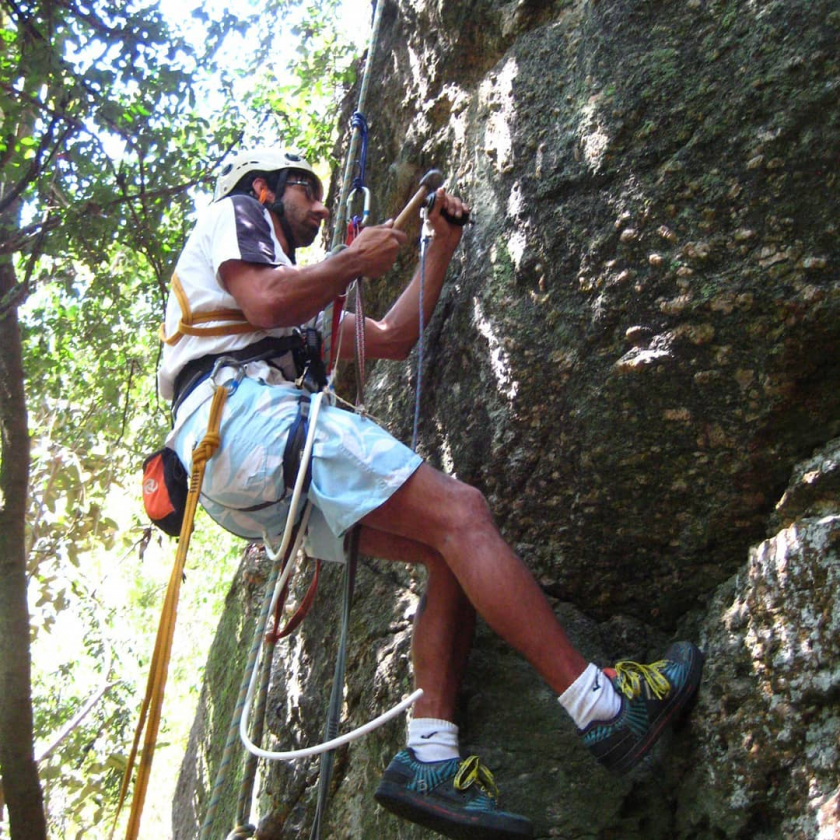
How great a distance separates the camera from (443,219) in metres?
3.44

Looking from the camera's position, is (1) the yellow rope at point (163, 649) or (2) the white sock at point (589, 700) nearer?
(1) the yellow rope at point (163, 649)

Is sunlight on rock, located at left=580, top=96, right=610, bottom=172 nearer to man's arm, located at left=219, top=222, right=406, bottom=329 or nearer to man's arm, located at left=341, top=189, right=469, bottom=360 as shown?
man's arm, located at left=341, top=189, right=469, bottom=360

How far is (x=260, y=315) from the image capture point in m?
2.87

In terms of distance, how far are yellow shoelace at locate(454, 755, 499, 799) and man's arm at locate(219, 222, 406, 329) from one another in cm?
141

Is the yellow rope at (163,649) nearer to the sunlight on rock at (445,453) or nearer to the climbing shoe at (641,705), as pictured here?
the sunlight on rock at (445,453)

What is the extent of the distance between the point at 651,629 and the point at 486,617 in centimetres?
74

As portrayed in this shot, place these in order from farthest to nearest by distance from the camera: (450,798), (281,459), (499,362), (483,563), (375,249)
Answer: (499,362) → (375,249) → (281,459) → (483,563) → (450,798)

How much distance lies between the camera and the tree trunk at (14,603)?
182 inches

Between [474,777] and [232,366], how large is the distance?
4.75ft

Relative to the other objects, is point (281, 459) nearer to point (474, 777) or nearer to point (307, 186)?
point (474, 777)

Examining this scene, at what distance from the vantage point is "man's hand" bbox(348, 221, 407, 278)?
298 cm

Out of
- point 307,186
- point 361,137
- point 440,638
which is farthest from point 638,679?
point 361,137

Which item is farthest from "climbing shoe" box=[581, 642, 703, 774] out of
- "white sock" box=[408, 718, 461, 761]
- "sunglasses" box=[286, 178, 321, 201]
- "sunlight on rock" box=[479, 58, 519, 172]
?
"sunglasses" box=[286, 178, 321, 201]

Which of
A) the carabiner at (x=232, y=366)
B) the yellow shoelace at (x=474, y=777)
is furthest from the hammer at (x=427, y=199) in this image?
the yellow shoelace at (x=474, y=777)
